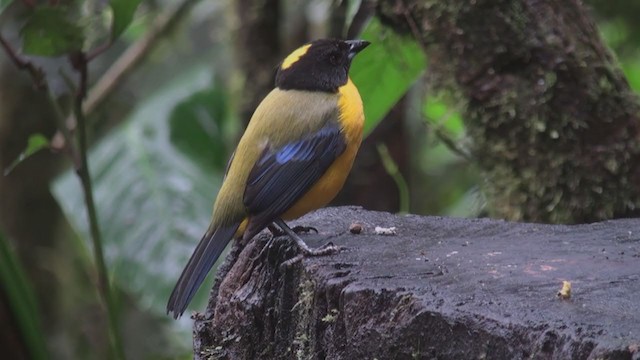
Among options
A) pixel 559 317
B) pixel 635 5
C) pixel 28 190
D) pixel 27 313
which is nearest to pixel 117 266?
pixel 27 313

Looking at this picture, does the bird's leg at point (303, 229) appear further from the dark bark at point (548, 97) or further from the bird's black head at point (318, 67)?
the dark bark at point (548, 97)

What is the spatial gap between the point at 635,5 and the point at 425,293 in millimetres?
4328

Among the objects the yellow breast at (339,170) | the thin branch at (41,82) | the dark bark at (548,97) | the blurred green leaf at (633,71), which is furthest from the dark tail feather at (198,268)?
the blurred green leaf at (633,71)

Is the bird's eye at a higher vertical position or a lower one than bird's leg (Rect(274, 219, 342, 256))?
higher

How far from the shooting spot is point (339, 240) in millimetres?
3004

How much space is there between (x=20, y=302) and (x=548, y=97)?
7.31 feet

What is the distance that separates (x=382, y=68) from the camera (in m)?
4.43

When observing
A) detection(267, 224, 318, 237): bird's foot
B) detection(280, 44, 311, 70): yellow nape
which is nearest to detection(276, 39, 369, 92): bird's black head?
detection(280, 44, 311, 70): yellow nape

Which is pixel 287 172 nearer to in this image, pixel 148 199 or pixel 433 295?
pixel 433 295

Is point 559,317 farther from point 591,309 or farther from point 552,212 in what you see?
point 552,212

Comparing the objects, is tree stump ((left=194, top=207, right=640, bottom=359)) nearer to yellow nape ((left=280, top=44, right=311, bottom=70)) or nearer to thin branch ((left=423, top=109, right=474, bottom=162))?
yellow nape ((left=280, top=44, right=311, bottom=70))

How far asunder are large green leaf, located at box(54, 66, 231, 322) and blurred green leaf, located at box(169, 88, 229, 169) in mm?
28

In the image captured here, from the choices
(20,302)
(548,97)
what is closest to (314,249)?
(548,97)

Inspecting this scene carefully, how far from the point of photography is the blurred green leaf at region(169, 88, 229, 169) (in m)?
5.30
